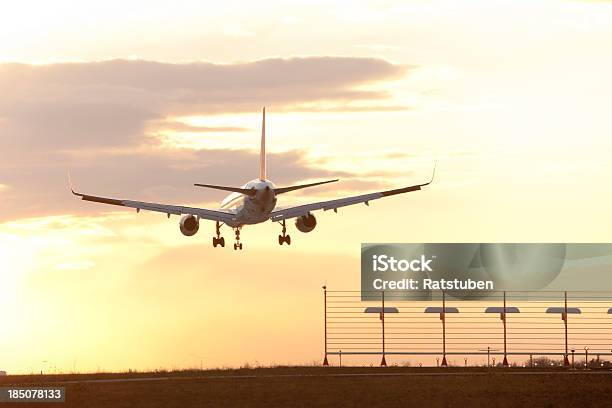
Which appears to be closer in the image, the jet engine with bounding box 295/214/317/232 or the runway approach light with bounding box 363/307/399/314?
the runway approach light with bounding box 363/307/399/314

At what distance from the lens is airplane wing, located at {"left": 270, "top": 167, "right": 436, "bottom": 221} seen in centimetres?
10806

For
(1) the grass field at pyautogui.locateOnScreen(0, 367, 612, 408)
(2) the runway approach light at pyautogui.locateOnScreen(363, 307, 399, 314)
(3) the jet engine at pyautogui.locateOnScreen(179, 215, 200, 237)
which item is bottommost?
(1) the grass field at pyautogui.locateOnScreen(0, 367, 612, 408)

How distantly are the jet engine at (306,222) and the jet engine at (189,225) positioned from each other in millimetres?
8133

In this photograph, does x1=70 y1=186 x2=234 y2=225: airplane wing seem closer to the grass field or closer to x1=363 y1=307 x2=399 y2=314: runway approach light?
x1=363 y1=307 x2=399 y2=314: runway approach light

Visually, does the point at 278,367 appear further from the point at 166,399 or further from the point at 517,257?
the point at 517,257

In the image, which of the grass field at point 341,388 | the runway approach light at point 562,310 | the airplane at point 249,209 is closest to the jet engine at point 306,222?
the airplane at point 249,209

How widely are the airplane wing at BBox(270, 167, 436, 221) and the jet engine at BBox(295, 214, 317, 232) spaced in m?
0.41

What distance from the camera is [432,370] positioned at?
86688 mm

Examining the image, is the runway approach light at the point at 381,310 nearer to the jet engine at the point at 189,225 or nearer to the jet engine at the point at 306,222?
the jet engine at the point at 306,222

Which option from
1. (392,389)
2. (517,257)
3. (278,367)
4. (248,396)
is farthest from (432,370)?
(517,257)

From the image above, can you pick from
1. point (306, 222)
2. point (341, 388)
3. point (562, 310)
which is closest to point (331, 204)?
point (306, 222)

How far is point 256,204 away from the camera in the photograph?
104m

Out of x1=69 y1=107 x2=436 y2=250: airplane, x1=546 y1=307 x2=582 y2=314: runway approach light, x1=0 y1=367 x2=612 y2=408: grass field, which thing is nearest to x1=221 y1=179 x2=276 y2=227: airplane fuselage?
x1=69 y1=107 x2=436 y2=250: airplane

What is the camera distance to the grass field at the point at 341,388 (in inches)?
2603
